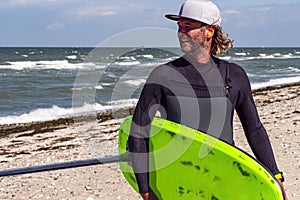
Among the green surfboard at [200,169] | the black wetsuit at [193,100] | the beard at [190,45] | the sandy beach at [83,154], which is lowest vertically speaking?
the sandy beach at [83,154]

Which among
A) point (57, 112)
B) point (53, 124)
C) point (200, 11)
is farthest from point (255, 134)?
point (57, 112)

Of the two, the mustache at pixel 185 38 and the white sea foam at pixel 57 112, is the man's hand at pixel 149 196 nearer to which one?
the mustache at pixel 185 38

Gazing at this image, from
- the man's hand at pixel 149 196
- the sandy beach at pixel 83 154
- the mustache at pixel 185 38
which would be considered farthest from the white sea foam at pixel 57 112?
the mustache at pixel 185 38

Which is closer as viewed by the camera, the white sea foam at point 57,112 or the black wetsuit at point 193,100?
the black wetsuit at point 193,100

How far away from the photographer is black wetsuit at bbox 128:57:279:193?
262 centimetres

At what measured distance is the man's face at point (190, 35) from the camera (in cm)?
270

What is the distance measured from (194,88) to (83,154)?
6174mm

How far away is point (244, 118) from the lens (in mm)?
2854

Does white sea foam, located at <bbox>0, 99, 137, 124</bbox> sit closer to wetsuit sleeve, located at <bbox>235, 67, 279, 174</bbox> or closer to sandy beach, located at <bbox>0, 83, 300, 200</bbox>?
sandy beach, located at <bbox>0, 83, 300, 200</bbox>

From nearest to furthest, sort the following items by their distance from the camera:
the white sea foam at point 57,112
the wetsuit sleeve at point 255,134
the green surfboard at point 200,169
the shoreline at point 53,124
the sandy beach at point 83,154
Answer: the green surfboard at point 200,169
the wetsuit sleeve at point 255,134
the sandy beach at point 83,154
the shoreline at point 53,124
the white sea foam at point 57,112

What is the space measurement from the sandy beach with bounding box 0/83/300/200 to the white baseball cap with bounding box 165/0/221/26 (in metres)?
3.23

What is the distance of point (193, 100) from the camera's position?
270cm

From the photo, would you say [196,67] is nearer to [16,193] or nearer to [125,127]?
[125,127]

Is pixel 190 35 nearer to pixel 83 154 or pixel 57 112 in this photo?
pixel 83 154
